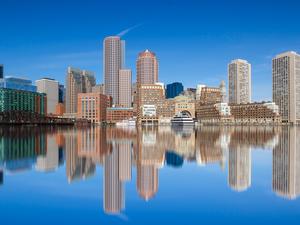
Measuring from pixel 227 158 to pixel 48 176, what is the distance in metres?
10.9

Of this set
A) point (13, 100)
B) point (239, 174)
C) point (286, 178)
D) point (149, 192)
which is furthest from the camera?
point (13, 100)

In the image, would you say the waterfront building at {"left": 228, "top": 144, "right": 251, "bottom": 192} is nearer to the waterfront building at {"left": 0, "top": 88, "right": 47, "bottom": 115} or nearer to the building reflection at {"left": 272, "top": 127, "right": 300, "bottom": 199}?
the building reflection at {"left": 272, "top": 127, "right": 300, "bottom": 199}

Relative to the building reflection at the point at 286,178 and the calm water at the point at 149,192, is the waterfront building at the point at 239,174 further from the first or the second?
the building reflection at the point at 286,178

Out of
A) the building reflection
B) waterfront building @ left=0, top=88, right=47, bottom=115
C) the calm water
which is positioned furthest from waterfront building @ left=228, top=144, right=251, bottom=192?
waterfront building @ left=0, top=88, right=47, bottom=115

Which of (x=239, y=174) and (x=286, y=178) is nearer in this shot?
(x=286, y=178)

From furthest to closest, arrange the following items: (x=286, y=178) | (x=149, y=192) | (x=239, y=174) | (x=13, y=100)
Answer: (x=13, y=100) → (x=239, y=174) → (x=286, y=178) → (x=149, y=192)

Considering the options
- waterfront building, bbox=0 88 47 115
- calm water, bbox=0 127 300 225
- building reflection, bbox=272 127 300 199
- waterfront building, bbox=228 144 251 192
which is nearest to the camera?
calm water, bbox=0 127 300 225

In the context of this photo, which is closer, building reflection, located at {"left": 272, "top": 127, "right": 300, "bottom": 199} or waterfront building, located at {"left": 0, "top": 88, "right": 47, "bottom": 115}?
building reflection, located at {"left": 272, "top": 127, "right": 300, "bottom": 199}

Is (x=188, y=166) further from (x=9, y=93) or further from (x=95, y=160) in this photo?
(x=9, y=93)

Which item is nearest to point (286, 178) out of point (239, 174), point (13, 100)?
point (239, 174)

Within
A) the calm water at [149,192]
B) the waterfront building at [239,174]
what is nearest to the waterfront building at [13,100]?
the calm water at [149,192]

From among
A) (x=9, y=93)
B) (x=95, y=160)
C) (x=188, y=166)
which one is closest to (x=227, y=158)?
(x=188, y=166)

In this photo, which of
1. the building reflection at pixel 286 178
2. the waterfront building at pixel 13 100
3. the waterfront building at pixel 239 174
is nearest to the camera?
the building reflection at pixel 286 178

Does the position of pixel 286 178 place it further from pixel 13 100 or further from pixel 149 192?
pixel 13 100
